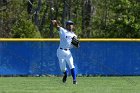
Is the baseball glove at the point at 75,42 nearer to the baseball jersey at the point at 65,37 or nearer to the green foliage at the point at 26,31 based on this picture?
the baseball jersey at the point at 65,37

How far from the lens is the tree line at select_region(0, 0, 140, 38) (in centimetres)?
3008

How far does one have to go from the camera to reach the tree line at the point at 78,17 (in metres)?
30.1

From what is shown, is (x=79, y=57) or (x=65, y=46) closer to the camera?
(x=65, y=46)

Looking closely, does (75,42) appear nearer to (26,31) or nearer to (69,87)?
(69,87)

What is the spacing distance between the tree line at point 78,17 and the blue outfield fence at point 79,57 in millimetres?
1873

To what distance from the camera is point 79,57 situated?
20.5 meters

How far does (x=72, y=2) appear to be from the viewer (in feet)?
140

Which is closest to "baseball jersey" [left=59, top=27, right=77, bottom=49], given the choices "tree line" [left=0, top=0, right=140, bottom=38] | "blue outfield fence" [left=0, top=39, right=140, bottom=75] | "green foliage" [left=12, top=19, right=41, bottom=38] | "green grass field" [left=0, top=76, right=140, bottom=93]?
"green grass field" [left=0, top=76, right=140, bottom=93]

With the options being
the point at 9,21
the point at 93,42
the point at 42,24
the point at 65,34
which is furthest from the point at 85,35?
the point at 65,34

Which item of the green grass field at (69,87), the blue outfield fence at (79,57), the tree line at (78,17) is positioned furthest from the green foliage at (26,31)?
the green grass field at (69,87)

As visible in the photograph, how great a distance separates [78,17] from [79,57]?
27.2 meters

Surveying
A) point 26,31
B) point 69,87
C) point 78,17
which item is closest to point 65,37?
point 69,87

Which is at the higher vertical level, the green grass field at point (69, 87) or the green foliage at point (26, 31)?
the green grass field at point (69, 87)

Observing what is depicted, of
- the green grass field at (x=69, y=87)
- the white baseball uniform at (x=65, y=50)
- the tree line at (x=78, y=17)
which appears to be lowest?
the tree line at (x=78, y=17)
